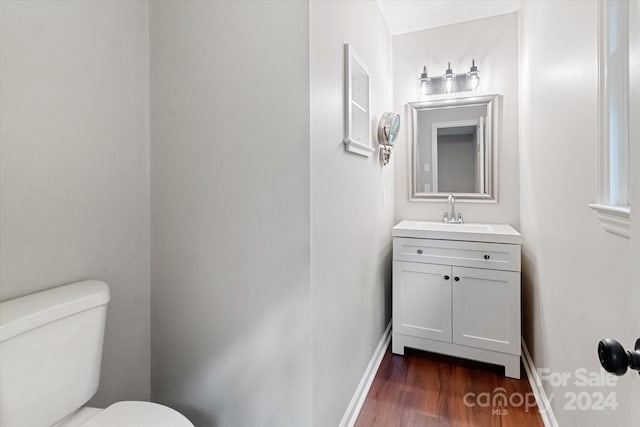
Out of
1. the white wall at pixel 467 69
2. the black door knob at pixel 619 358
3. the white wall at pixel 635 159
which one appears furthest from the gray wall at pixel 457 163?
the black door knob at pixel 619 358

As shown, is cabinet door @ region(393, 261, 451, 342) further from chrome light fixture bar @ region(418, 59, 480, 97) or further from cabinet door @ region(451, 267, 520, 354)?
chrome light fixture bar @ region(418, 59, 480, 97)

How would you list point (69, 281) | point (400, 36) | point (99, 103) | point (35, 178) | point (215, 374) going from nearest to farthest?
point (35, 178) < point (69, 281) < point (99, 103) < point (215, 374) < point (400, 36)

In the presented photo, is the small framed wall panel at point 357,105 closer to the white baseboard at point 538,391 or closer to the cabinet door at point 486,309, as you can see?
the cabinet door at point 486,309

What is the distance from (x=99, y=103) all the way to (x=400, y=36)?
2381 mm

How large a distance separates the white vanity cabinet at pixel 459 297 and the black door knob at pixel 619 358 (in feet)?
5.09

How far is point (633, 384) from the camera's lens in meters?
0.58

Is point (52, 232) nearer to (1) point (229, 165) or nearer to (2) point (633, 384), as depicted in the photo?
(1) point (229, 165)

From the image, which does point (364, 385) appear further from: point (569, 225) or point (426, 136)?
point (426, 136)

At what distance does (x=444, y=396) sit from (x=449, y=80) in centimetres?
225

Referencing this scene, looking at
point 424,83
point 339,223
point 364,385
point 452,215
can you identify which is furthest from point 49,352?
point 424,83

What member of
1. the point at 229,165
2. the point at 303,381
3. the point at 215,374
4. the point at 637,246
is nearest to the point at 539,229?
the point at 637,246

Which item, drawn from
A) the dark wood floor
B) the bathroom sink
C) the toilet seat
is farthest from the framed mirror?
the toilet seat

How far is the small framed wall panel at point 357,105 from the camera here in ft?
4.86

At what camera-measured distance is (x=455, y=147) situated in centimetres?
254
